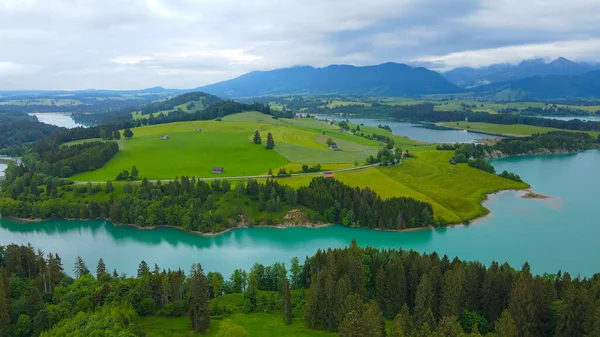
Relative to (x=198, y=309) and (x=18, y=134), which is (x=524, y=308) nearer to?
(x=198, y=309)

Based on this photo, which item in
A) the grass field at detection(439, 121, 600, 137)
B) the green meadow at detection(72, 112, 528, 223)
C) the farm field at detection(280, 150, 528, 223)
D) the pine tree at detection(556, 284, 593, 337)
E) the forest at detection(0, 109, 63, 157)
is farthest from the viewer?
the grass field at detection(439, 121, 600, 137)

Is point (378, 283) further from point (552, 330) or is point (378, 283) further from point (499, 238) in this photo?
point (499, 238)

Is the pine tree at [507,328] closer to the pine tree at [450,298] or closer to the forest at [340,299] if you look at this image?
the forest at [340,299]

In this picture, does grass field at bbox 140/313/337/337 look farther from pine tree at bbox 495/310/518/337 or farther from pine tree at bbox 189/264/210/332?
pine tree at bbox 495/310/518/337

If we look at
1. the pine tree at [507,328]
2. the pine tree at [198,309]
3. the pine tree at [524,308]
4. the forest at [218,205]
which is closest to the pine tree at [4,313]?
the pine tree at [198,309]

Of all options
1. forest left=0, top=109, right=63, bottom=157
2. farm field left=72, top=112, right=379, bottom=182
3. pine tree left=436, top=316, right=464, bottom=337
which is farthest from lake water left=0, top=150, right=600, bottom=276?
forest left=0, top=109, right=63, bottom=157

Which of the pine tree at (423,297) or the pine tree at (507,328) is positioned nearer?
the pine tree at (507,328)
